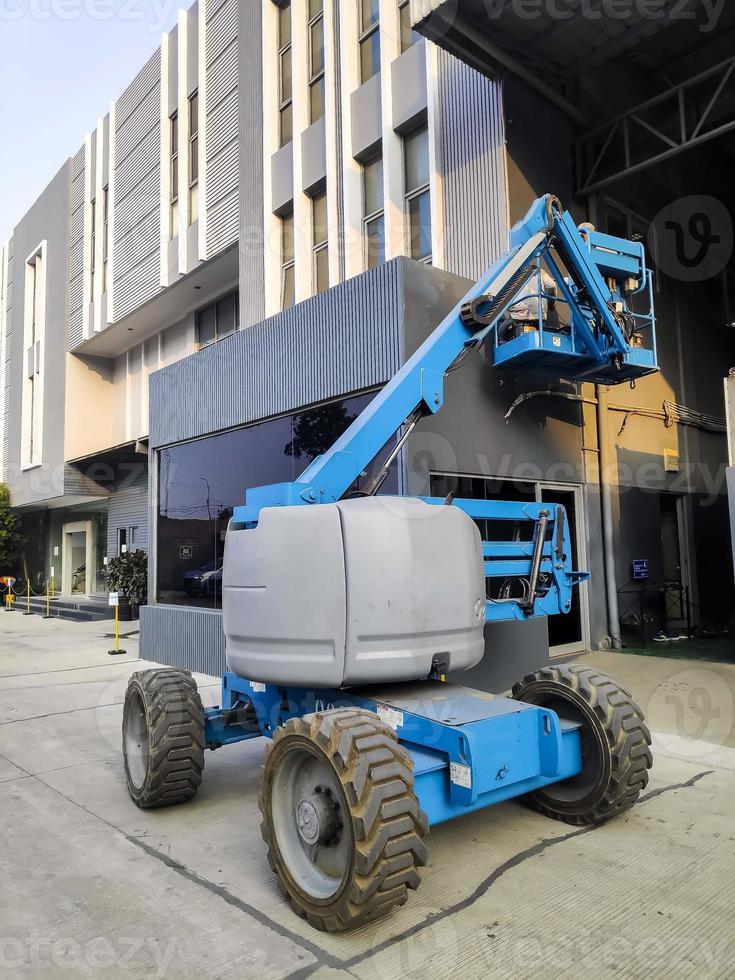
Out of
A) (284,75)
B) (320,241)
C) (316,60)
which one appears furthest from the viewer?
(284,75)

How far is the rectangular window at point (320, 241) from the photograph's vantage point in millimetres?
13234

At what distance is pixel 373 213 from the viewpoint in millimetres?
12125

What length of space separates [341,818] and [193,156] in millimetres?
17929

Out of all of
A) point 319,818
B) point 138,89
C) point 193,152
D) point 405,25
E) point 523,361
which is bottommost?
point 319,818

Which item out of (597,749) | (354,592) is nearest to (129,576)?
(354,592)

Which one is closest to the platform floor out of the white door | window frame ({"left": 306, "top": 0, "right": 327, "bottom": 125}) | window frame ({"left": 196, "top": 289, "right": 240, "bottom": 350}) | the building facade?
the building facade

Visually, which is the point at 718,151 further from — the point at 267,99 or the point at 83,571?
the point at 83,571

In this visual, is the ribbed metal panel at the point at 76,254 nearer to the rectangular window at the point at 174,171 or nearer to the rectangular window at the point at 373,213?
the rectangular window at the point at 174,171

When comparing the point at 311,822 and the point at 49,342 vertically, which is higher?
the point at 49,342

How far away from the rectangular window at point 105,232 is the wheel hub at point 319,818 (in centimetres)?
2155

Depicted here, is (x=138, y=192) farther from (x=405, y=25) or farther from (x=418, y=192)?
(x=418, y=192)

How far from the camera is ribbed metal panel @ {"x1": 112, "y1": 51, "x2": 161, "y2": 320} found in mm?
19281

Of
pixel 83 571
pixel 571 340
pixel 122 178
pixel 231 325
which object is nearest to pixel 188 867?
pixel 571 340

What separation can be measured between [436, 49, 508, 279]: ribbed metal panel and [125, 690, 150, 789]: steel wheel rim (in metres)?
7.19
